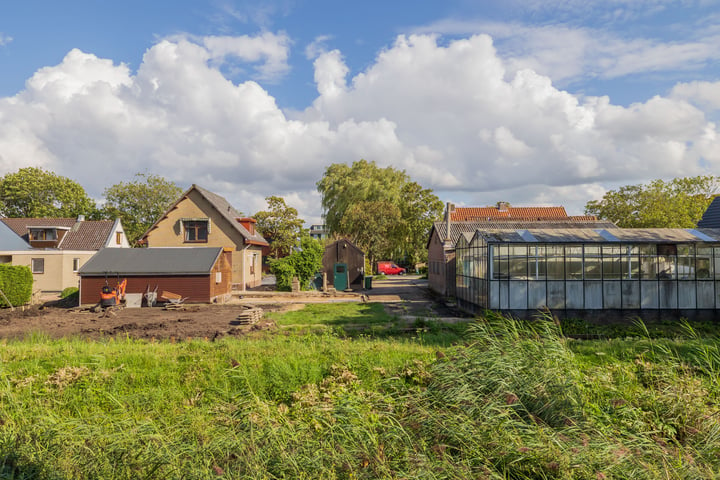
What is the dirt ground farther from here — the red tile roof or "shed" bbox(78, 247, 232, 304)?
the red tile roof

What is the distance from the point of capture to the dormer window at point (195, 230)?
3319 cm

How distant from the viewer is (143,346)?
1216 centimetres

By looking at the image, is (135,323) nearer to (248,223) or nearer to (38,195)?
(248,223)

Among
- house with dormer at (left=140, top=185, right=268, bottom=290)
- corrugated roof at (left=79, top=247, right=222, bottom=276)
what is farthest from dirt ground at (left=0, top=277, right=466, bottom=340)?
house with dormer at (left=140, top=185, right=268, bottom=290)

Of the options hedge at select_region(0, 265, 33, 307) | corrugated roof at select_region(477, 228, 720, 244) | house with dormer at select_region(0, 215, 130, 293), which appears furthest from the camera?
house with dormer at select_region(0, 215, 130, 293)

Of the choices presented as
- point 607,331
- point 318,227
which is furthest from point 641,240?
point 318,227

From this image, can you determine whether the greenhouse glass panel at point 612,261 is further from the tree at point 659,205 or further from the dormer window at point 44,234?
the dormer window at point 44,234

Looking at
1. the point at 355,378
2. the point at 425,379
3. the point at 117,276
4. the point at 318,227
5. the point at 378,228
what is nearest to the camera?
the point at 425,379

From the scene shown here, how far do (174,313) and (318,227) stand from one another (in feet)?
343

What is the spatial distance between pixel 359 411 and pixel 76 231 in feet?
134

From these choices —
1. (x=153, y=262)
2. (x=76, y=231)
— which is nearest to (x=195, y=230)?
(x=153, y=262)

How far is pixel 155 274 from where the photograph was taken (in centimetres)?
2577

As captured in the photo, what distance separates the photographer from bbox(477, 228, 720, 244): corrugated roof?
1941 cm

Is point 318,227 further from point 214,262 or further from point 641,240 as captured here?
point 641,240
